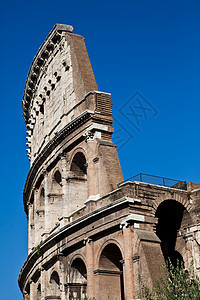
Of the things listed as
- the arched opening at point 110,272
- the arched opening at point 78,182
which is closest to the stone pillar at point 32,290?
the arched opening at point 78,182

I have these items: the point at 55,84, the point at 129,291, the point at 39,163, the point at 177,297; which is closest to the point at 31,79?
the point at 55,84

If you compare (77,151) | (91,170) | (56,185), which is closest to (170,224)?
(91,170)

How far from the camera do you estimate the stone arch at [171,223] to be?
2506 centimetres

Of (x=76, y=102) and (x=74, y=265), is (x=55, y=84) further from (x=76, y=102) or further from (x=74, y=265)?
(x=74, y=265)

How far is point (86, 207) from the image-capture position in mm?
25516

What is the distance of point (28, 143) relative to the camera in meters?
40.5

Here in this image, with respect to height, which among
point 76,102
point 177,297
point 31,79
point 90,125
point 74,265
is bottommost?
point 177,297

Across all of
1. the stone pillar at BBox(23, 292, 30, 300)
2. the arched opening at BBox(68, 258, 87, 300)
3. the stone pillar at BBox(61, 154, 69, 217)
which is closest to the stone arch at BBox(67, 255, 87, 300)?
the arched opening at BBox(68, 258, 87, 300)

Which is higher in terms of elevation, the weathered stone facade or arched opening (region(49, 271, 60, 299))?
the weathered stone facade

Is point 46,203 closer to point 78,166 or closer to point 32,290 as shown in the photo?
point 78,166

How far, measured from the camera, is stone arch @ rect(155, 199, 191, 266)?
25062 mm

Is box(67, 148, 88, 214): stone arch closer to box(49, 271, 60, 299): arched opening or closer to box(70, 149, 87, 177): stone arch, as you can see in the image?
box(70, 149, 87, 177): stone arch

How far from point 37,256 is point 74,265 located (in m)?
5.12

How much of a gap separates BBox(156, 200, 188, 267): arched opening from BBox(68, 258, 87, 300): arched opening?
4002 millimetres
